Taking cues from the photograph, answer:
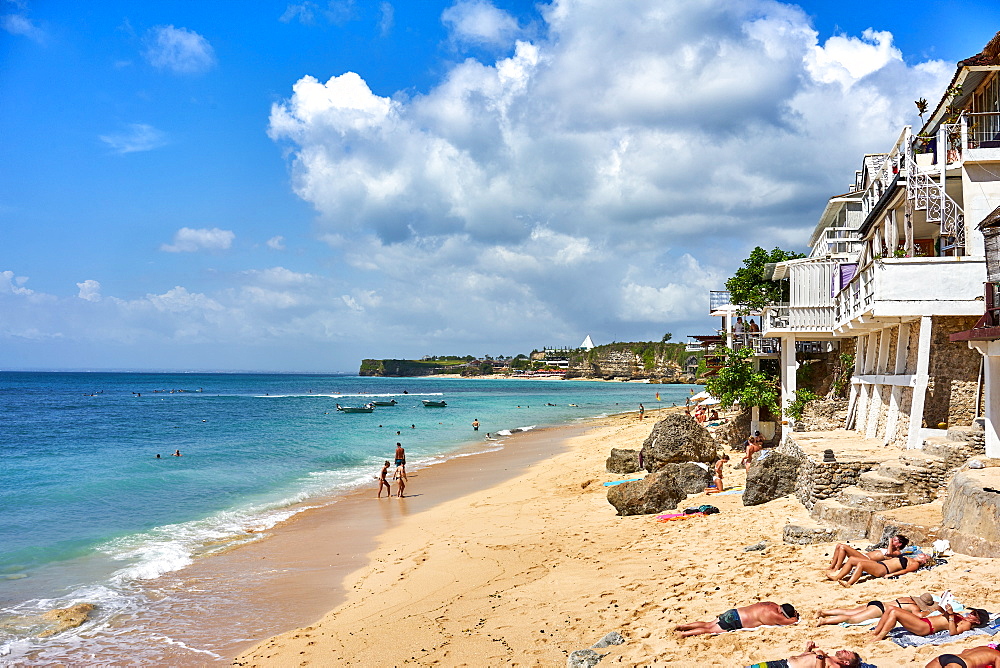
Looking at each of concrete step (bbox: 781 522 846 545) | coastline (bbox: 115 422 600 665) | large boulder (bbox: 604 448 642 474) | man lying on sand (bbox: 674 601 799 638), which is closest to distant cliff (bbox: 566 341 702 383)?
large boulder (bbox: 604 448 642 474)

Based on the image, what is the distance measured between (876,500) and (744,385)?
12680 mm

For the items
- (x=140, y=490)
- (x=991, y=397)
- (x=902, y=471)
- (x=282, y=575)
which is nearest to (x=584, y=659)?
(x=902, y=471)

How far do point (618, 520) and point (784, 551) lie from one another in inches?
186

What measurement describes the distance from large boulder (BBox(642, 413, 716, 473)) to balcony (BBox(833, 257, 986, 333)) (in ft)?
22.5

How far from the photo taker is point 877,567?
8.13m

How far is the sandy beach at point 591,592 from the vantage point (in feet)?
24.0

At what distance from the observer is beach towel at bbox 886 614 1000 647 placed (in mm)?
6184

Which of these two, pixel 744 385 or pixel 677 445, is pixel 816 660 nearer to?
pixel 677 445

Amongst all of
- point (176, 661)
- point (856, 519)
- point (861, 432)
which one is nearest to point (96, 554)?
point (176, 661)

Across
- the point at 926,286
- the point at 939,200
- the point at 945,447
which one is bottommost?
the point at 945,447

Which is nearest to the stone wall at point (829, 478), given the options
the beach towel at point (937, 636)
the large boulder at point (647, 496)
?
the large boulder at point (647, 496)

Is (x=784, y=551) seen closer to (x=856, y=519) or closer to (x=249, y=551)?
(x=856, y=519)

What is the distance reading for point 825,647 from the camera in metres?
6.57

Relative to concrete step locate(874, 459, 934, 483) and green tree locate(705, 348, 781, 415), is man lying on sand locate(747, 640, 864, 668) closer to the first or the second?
concrete step locate(874, 459, 934, 483)
